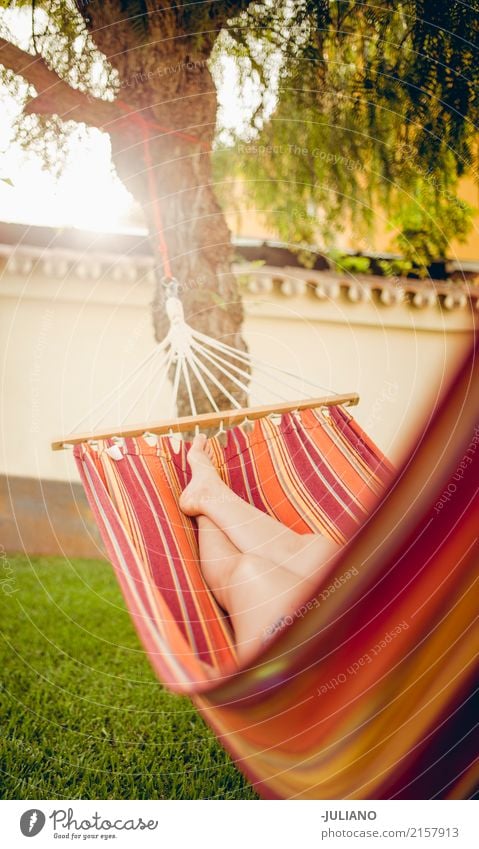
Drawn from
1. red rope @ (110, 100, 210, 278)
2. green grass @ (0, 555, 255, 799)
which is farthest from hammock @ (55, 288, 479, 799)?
red rope @ (110, 100, 210, 278)

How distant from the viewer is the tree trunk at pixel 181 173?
2.17m

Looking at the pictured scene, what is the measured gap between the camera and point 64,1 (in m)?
2.11

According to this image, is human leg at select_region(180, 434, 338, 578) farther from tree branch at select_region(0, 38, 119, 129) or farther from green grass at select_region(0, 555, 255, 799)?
tree branch at select_region(0, 38, 119, 129)

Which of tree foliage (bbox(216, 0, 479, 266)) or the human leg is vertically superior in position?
tree foliage (bbox(216, 0, 479, 266))

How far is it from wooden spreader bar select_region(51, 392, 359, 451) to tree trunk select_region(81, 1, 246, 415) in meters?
0.47

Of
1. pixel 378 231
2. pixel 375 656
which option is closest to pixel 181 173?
pixel 375 656

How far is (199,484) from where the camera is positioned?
1642 mm

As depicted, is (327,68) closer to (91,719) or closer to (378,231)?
(378,231)

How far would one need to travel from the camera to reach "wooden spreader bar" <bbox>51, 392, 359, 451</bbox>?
159cm

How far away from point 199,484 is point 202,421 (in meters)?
0.16

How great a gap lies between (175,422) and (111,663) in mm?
1097

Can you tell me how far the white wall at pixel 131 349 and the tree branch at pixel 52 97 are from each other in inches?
58.1
